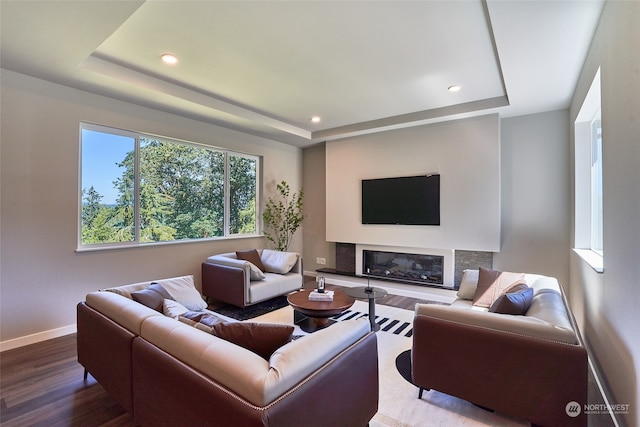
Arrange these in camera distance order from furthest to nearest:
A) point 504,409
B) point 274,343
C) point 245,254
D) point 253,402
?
1. point 245,254
2. point 504,409
3. point 274,343
4. point 253,402

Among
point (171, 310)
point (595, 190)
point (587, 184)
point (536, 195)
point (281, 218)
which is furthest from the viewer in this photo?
point (281, 218)

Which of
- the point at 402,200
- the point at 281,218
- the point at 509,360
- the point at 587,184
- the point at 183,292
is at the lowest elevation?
the point at 509,360

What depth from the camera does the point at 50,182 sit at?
316 cm

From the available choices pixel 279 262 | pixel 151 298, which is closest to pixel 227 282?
pixel 279 262

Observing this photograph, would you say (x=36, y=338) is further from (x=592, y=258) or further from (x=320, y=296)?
(x=592, y=258)

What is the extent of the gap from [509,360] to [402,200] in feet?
11.3

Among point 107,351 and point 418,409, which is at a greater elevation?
point 107,351

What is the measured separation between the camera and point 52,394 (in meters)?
2.19

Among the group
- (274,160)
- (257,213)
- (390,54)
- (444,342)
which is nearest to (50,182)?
(257,213)

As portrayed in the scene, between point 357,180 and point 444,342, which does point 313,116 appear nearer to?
point 357,180

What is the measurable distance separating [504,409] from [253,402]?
1604mm

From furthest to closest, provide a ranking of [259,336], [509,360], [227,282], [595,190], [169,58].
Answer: [227,282] → [595,190] → [169,58] → [509,360] → [259,336]

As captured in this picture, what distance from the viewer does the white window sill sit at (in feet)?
7.56

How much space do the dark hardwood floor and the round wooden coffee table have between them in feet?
5.27
